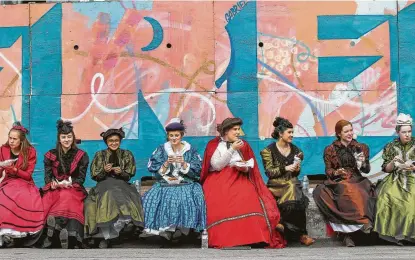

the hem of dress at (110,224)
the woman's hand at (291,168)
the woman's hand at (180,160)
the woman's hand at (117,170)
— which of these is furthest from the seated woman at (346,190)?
the woman's hand at (117,170)

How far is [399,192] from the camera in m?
8.27

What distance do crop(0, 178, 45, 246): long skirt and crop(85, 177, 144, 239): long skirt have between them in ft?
1.55

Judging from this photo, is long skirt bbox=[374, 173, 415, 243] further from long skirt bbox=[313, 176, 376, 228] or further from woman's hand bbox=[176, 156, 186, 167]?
woman's hand bbox=[176, 156, 186, 167]

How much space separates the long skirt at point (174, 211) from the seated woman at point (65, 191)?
661mm

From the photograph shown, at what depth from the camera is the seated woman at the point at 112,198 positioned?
8133mm

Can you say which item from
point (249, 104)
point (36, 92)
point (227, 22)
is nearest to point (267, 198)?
point (249, 104)

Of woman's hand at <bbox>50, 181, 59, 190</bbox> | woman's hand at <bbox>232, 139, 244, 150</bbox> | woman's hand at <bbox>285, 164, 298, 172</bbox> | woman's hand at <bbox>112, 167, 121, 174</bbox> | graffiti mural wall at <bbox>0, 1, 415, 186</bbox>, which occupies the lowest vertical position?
woman's hand at <bbox>50, 181, 59, 190</bbox>

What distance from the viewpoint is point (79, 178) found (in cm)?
859

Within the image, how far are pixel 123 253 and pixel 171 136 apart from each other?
1469 mm

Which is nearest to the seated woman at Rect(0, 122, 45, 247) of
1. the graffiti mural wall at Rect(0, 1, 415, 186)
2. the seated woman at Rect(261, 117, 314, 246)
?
the graffiti mural wall at Rect(0, 1, 415, 186)

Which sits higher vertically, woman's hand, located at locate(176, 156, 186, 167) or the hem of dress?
woman's hand, located at locate(176, 156, 186, 167)

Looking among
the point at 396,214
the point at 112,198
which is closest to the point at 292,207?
the point at 396,214

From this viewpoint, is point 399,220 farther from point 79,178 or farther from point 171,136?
point 79,178

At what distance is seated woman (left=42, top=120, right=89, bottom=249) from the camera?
26.8ft
